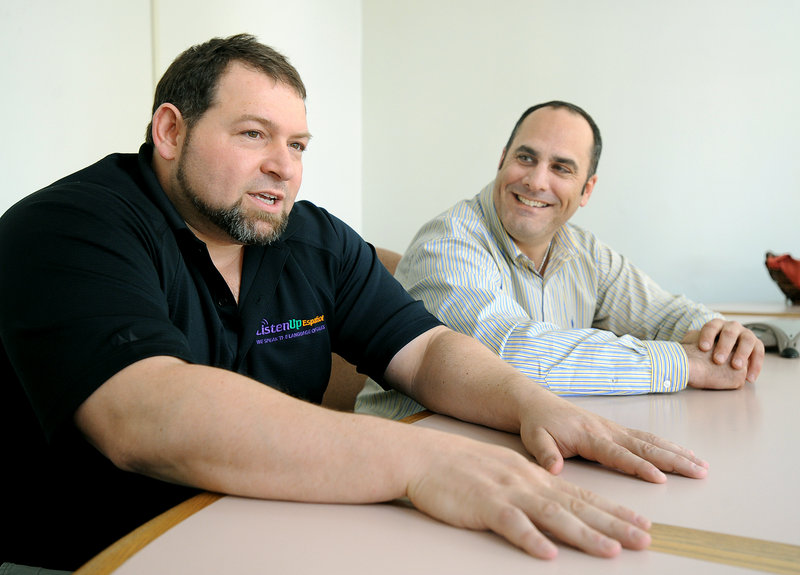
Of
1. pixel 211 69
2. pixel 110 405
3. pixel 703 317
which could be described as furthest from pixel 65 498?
pixel 703 317

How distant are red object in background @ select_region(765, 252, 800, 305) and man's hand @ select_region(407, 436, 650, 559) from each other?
275 centimetres

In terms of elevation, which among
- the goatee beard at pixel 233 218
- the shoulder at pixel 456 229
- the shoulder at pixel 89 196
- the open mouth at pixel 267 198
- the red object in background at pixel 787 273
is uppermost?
the shoulder at pixel 89 196

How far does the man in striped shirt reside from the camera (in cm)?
133

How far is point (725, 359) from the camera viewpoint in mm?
1368

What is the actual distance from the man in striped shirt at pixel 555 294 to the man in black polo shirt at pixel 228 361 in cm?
21

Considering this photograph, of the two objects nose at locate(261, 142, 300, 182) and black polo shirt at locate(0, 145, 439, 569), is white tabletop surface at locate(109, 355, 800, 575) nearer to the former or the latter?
black polo shirt at locate(0, 145, 439, 569)

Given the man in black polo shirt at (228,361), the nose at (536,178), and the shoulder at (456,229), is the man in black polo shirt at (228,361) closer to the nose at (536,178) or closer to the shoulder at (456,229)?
the shoulder at (456,229)

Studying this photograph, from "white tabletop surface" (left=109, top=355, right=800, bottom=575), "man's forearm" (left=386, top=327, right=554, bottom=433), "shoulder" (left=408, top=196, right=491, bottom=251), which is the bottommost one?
"man's forearm" (left=386, top=327, right=554, bottom=433)

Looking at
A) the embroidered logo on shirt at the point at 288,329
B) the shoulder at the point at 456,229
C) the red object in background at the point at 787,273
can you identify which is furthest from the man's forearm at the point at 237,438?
the red object in background at the point at 787,273

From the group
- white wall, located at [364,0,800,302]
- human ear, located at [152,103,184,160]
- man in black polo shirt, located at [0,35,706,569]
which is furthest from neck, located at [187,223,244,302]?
white wall, located at [364,0,800,302]

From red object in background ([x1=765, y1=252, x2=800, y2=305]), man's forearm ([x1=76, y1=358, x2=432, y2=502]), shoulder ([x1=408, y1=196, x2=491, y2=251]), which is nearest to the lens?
man's forearm ([x1=76, y1=358, x2=432, y2=502])

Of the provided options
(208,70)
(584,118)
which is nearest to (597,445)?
(208,70)

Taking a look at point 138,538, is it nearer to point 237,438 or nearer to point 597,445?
point 237,438

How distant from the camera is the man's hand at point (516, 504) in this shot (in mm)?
604
